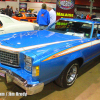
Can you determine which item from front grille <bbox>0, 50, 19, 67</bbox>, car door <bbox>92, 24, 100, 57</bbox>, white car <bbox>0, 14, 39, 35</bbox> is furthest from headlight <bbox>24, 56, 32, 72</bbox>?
white car <bbox>0, 14, 39, 35</bbox>

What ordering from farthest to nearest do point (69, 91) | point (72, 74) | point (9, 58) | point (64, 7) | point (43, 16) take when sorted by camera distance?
point (64, 7) < point (43, 16) < point (72, 74) < point (69, 91) < point (9, 58)

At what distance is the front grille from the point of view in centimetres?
222

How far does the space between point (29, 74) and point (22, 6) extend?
2172 cm

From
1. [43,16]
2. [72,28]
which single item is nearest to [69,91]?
[72,28]

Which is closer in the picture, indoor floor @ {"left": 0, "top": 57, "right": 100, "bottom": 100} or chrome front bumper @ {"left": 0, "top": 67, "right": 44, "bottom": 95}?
chrome front bumper @ {"left": 0, "top": 67, "right": 44, "bottom": 95}

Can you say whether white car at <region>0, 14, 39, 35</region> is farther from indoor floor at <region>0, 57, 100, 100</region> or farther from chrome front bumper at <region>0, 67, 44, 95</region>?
chrome front bumper at <region>0, 67, 44, 95</region>

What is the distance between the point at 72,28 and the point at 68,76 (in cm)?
148

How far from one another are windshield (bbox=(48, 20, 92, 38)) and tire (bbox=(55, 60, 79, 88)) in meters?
0.95

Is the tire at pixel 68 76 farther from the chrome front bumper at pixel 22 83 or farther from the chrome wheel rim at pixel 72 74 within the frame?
the chrome front bumper at pixel 22 83

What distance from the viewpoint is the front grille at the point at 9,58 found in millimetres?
2222

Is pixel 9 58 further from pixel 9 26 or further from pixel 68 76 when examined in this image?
pixel 9 26

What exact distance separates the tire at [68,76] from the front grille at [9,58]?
0.92 m

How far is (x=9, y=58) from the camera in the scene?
230 centimetres

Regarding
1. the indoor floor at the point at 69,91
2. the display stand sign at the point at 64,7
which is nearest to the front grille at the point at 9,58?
the indoor floor at the point at 69,91
